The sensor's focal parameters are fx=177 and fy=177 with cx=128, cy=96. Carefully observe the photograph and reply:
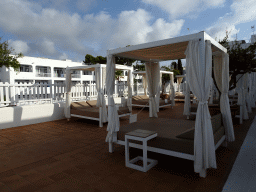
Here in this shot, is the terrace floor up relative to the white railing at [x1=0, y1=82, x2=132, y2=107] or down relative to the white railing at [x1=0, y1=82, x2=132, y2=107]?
down

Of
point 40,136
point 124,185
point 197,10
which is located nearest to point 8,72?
point 40,136

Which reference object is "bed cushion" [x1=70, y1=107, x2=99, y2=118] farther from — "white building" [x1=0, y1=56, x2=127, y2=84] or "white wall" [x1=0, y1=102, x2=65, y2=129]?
"white building" [x1=0, y1=56, x2=127, y2=84]

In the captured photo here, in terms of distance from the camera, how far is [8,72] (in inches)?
909

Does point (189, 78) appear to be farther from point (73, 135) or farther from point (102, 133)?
point (73, 135)

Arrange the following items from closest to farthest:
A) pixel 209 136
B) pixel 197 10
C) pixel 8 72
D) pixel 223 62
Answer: pixel 209 136
pixel 223 62
pixel 197 10
pixel 8 72

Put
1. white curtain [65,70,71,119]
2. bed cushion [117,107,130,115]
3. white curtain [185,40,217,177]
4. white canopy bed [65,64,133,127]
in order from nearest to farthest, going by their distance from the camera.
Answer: white curtain [185,40,217,177] → white canopy bed [65,64,133,127] → bed cushion [117,107,130,115] → white curtain [65,70,71,119]

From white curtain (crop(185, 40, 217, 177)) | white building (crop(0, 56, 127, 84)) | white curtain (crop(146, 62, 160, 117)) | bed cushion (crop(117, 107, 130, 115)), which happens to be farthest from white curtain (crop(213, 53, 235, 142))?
white building (crop(0, 56, 127, 84))

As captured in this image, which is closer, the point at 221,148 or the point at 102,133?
the point at 221,148

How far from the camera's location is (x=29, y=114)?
6.87 m

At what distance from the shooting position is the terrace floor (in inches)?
97.3

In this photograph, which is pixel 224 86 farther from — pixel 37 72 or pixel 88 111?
pixel 37 72


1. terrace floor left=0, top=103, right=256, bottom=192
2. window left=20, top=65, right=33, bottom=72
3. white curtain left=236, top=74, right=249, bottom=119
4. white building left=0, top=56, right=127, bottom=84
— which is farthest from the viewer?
window left=20, top=65, right=33, bottom=72

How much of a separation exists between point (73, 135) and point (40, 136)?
0.94 m

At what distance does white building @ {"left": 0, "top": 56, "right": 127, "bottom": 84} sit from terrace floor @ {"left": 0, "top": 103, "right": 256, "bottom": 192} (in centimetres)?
2261
